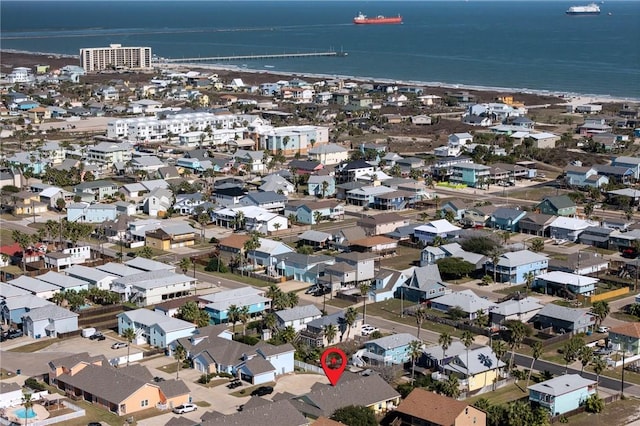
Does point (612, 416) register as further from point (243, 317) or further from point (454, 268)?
point (454, 268)

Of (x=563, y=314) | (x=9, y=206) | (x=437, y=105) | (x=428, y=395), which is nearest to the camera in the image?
(x=428, y=395)

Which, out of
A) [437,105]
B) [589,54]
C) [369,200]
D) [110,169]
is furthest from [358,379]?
[589,54]

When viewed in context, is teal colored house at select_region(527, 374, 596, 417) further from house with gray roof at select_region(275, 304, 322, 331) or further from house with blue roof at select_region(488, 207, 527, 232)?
house with blue roof at select_region(488, 207, 527, 232)

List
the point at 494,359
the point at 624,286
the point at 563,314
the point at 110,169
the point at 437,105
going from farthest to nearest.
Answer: the point at 437,105 < the point at 110,169 < the point at 624,286 < the point at 563,314 < the point at 494,359

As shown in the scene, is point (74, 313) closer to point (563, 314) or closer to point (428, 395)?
point (428, 395)

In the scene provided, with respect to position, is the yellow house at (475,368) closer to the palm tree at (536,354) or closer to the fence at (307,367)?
the palm tree at (536,354)

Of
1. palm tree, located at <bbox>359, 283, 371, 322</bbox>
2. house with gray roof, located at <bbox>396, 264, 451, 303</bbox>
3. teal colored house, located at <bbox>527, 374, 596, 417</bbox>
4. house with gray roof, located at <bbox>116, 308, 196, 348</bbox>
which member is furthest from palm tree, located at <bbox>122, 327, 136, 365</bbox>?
teal colored house, located at <bbox>527, 374, 596, 417</bbox>

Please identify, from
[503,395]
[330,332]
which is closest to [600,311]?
[503,395]
